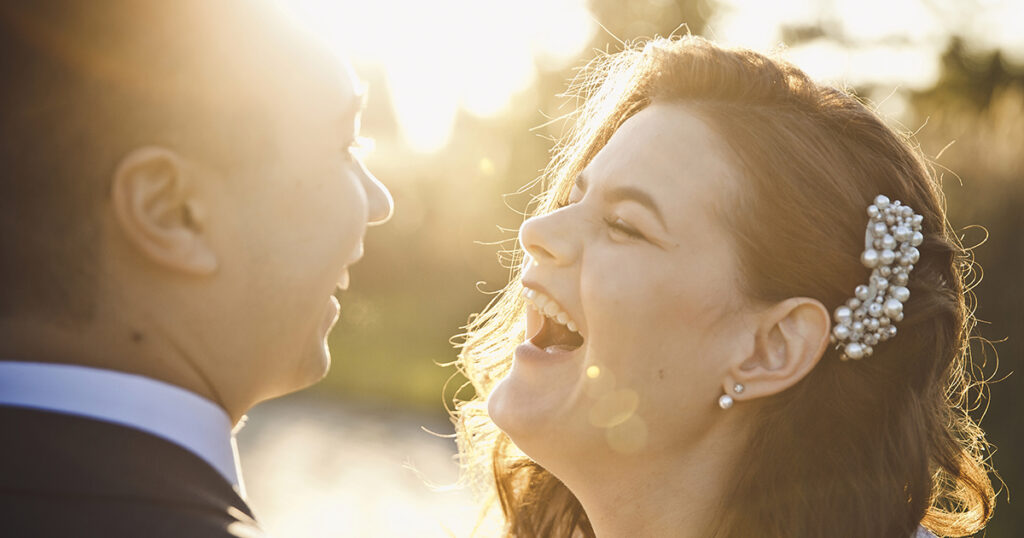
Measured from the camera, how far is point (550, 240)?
9.87 ft

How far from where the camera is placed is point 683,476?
3037mm

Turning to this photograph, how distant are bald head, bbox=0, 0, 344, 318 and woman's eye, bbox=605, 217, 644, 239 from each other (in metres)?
1.53

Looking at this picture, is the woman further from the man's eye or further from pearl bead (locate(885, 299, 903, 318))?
the man's eye

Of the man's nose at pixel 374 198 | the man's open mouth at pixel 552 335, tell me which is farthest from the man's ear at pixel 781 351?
the man's nose at pixel 374 198

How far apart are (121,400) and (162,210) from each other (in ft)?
1.21

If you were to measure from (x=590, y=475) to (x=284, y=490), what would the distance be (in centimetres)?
710

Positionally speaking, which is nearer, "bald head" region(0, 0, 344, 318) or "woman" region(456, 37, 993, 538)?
"bald head" region(0, 0, 344, 318)

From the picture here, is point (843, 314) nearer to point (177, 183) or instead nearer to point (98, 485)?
point (177, 183)

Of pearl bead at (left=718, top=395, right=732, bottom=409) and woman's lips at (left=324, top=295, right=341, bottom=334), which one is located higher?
woman's lips at (left=324, top=295, right=341, bottom=334)

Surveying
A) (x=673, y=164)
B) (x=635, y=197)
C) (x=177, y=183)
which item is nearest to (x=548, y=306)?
(x=635, y=197)

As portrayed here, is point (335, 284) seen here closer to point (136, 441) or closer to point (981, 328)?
point (136, 441)

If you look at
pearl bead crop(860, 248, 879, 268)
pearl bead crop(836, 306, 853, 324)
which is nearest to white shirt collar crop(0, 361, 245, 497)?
pearl bead crop(836, 306, 853, 324)

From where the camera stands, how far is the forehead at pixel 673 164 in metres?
2.90

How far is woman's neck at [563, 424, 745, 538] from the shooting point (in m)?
3.03
